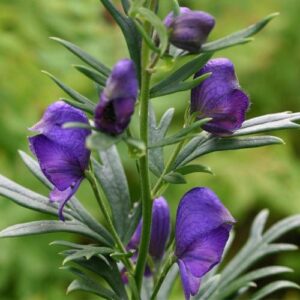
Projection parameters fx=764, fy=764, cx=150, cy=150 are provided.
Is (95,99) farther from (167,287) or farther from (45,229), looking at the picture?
(45,229)

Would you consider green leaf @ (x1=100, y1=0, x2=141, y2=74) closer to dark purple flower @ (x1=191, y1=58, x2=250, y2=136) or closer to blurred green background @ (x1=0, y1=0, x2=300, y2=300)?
dark purple flower @ (x1=191, y1=58, x2=250, y2=136)

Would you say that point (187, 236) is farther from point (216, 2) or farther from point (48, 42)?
point (216, 2)

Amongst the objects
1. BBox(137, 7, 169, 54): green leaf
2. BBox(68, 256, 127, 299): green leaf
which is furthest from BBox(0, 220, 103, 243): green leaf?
BBox(137, 7, 169, 54): green leaf

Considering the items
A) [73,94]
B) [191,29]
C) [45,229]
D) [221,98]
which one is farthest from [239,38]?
[45,229]

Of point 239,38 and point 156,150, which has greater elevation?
point 239,38

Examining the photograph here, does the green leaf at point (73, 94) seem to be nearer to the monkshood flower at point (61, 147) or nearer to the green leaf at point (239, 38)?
the monkshood flower at point (61, 147)

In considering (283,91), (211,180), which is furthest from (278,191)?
(283,91)
